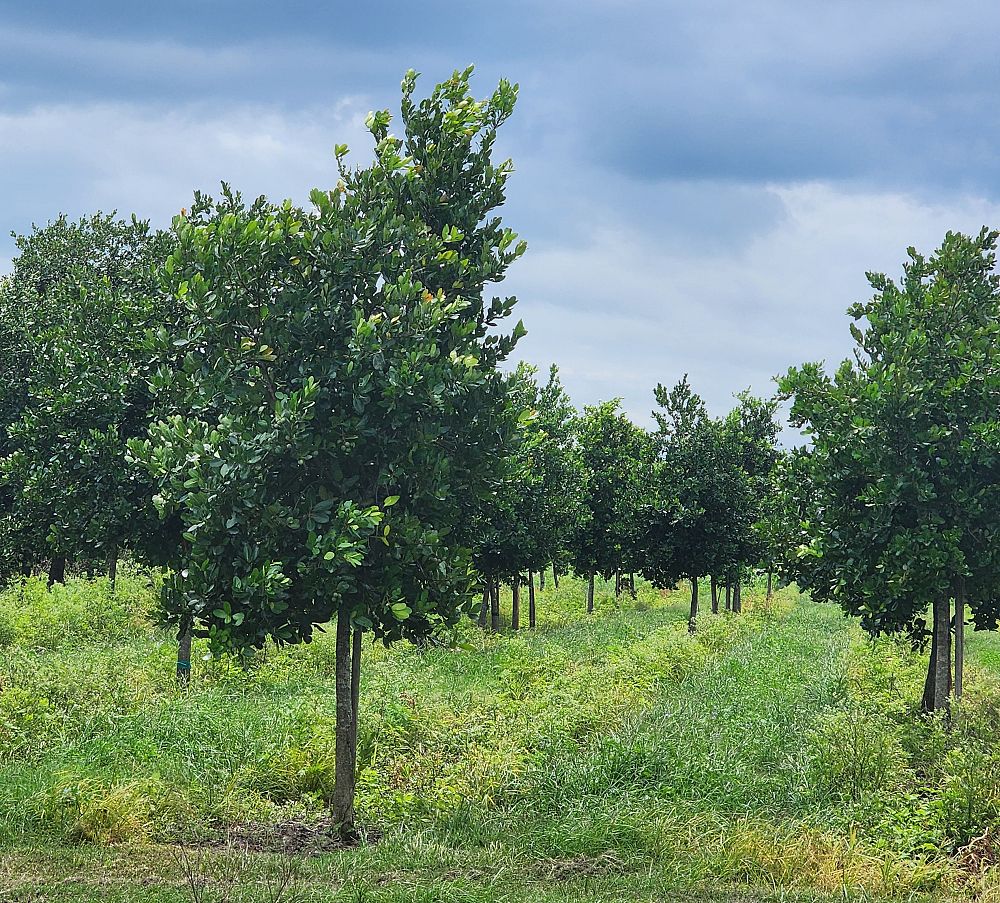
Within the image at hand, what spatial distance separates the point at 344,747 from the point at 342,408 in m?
3.18

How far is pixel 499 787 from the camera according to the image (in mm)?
9109

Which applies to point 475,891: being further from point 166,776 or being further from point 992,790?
point 992,790

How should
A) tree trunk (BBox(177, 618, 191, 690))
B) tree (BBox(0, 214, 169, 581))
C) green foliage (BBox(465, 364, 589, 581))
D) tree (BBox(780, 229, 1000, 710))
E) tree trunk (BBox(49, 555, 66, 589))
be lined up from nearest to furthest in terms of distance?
tree (BBox(780, 229, 1000, 710)), tree (BBox(0, 214, 169, 581)), tree trunk (BBox(177, 618, 191, 690)), green foliage (BBox(465, 364, 589, 581)), tree trunk (BBox(49, 555, 66, 589))

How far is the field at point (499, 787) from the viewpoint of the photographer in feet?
23.8

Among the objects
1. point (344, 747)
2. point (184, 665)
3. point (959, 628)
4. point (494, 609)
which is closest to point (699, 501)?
point (494, 609)

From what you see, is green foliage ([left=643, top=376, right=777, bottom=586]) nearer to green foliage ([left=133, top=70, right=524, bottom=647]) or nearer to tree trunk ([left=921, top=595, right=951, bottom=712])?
tree trunk ([left=921, top=595, right=951, bottom=712])

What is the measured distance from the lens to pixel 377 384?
7.80 m

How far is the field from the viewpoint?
286 inches

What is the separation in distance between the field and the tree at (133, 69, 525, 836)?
110cm

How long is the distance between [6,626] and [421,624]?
585 inches

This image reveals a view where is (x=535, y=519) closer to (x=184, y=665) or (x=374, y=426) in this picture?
(x=184, y=665)

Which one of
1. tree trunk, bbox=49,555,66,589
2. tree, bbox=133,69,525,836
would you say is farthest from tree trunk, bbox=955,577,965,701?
tree trunk, bbox=49,555,66,589

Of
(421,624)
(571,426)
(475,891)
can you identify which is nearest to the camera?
(475,891)

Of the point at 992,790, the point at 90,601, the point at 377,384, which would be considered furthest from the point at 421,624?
the point at 90,601
